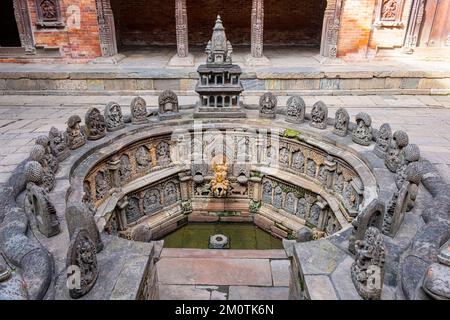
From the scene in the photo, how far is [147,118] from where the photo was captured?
913cm

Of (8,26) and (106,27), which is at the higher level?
(106,27)

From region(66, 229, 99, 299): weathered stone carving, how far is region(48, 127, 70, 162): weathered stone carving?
331 centimetres

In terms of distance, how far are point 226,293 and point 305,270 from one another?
6.08ft

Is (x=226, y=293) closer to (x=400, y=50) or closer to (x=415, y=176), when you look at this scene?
(x=415, y=176)

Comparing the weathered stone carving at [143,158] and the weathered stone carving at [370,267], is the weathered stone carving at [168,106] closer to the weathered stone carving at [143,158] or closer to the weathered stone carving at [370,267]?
the weathered stone carving at [143,158]

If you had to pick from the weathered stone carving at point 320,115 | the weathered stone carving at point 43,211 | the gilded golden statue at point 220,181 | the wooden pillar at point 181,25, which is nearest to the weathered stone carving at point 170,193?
the gilded golden statue at point 220,181

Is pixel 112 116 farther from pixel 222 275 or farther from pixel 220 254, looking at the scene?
pixel 222 275

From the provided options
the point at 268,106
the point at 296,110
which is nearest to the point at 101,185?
the point at 268,106

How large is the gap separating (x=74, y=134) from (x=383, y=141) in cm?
629

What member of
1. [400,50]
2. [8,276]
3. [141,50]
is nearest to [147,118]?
[8,276]

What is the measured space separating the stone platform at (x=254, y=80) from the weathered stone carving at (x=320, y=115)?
4.15m

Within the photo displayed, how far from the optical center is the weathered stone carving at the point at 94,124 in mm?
7910

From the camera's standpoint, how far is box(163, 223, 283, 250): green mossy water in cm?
850

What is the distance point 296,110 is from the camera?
884cm
